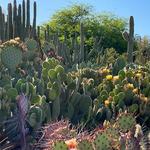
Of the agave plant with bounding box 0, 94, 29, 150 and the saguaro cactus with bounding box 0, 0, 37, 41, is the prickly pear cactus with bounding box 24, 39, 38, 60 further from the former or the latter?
the saguaro cactus with bounding box 0, 0, 37, 41

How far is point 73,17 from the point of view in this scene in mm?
36938

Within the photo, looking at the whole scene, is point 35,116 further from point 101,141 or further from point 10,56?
point 10,56

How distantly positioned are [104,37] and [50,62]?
85.7 ft

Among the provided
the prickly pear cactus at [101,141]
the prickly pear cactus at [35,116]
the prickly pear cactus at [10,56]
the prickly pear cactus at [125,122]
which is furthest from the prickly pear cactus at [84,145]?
the prickly pear cactus at [10,56]

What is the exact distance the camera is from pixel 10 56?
7047mm

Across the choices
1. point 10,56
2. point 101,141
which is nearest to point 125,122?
point 101,141

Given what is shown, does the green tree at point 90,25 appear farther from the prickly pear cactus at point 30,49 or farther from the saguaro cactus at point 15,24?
the prickly pear cactus at point 30,49

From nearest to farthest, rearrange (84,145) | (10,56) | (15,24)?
(84,145) → (10,56) → (15,24)

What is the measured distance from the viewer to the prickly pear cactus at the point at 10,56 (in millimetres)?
7066

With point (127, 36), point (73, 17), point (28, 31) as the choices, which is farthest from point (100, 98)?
point (73, 17)

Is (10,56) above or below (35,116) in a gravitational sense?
above

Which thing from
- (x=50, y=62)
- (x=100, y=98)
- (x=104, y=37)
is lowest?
(x=104, y=37)

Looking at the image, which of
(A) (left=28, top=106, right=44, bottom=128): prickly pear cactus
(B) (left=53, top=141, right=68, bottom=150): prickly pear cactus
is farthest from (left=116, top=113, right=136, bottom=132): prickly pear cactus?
(A) (left=28, top=106, right=44, bottom=128): prickly pear cactus

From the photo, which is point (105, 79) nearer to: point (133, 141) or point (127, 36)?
point (133, 141)
